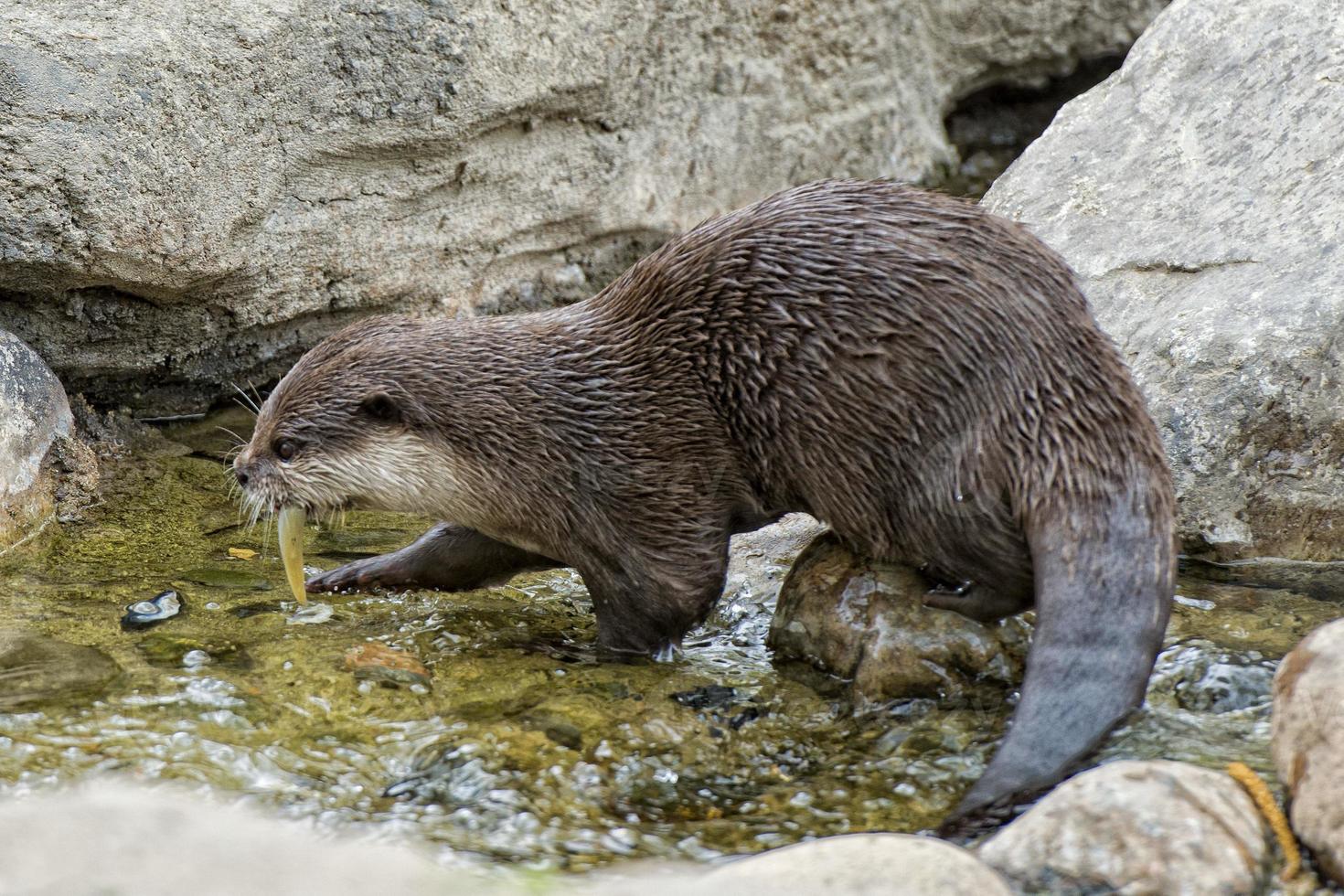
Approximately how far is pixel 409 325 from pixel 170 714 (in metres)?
0.95

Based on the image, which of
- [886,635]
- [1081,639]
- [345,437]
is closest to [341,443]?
[345,437]

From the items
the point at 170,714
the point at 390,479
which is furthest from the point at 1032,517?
the point at 170,714

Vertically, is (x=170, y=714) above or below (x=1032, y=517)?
below

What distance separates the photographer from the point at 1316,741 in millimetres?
2162

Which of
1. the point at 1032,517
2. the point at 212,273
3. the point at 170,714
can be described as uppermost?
the point at 212,273

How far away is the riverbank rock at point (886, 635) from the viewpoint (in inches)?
110

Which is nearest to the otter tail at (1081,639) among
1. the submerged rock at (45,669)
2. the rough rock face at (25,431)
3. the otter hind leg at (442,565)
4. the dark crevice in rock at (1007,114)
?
the otter hind leg at (442,565)

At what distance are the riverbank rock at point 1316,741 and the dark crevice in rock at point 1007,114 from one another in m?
3.70

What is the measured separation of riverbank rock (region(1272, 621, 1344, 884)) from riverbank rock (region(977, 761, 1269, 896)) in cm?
8

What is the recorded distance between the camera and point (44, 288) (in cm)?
356

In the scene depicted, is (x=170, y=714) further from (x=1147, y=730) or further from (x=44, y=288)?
(x=1147, y=730)

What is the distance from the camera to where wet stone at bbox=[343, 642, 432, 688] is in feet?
9.39

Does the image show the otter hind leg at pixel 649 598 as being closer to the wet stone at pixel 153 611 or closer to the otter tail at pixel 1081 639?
the otter tail at pixel 1081 639

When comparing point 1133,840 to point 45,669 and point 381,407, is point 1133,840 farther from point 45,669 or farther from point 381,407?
point 45,669
